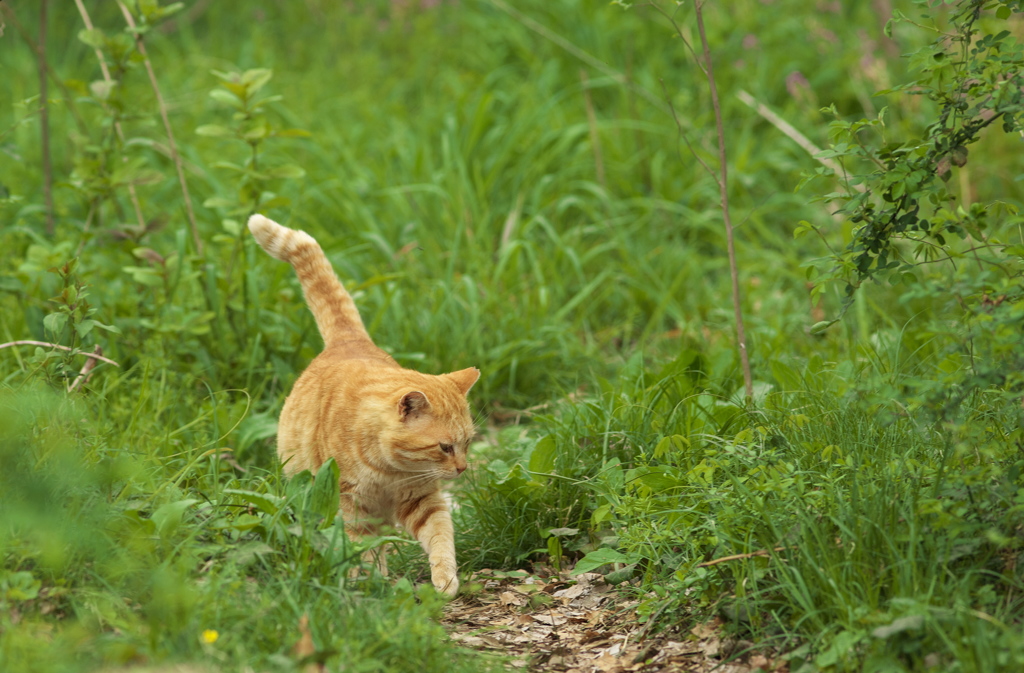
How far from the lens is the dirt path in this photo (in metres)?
2.53

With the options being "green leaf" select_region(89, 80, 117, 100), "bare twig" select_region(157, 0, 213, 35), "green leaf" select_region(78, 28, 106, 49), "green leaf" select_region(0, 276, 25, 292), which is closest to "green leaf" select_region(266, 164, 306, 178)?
"green leaf" select_region(89, 80, 117, 100)

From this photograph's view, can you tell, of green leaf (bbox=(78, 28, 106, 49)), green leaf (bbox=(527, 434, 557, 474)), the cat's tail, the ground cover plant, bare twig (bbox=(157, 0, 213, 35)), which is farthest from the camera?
bare twig (bbox=(157, 0, 213, 35))

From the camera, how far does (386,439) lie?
3082 mm

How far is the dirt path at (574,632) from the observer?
253cm

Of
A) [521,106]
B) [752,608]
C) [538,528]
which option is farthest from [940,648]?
[521,106]

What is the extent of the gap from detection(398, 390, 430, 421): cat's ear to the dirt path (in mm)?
572

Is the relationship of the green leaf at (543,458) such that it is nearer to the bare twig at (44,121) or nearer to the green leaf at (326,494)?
the green leaf at (326,494)

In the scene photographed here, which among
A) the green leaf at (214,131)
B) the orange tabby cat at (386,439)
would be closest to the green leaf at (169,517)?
the orange tabby cat at (386,439)

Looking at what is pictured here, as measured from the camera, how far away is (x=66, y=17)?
8.01 metres

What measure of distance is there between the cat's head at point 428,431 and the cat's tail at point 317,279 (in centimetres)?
65

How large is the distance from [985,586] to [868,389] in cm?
53

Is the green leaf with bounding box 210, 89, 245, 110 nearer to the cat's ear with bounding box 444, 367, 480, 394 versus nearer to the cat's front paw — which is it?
the cat's ear with bounding box 444, 367, 480, 394

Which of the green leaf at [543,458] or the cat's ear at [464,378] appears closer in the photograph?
the green leaf at [543,458]

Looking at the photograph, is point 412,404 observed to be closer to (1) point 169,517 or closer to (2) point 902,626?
(1) point 169,517
